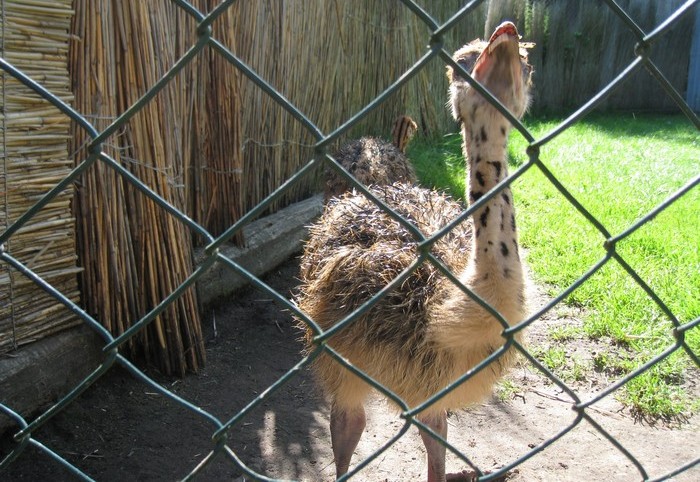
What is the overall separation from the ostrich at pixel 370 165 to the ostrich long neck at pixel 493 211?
2.95 m

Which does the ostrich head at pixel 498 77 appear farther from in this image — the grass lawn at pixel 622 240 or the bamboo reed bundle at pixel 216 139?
the bamboo reed bundle at pixel 216 139

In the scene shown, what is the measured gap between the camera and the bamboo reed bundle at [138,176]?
3713mm

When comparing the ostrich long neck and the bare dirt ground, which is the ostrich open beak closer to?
the ostrich long neck

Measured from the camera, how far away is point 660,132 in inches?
457

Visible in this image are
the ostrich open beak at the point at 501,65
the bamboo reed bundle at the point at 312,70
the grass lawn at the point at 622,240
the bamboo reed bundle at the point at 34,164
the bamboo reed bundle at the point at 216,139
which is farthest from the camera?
the bamboo reed bundle at the point at 312,70

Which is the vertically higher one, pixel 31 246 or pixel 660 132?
pixel 31 246

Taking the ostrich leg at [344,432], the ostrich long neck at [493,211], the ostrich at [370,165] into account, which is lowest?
the ostrich leg at [344,432]

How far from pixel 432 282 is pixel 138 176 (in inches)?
76.9

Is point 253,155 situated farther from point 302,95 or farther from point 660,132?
point 660,132

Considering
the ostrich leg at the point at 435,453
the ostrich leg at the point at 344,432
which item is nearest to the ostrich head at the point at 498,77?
the ostrich leg at the point at 435,453

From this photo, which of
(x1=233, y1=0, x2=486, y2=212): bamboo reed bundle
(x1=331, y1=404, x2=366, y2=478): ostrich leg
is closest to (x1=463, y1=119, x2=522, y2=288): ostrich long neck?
(x1=331, y1=404, x2=366, y2=478): ostrich leg

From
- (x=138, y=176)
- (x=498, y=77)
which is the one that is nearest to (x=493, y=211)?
(x=498, y=77)

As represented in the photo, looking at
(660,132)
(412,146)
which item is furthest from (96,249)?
(660,132)

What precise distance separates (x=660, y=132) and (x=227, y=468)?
10183mm
